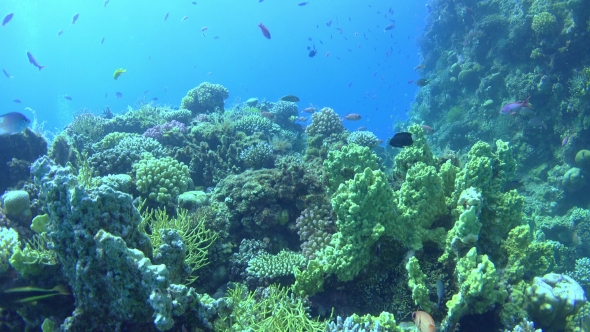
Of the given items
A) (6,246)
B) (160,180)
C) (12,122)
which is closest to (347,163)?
(160,180)

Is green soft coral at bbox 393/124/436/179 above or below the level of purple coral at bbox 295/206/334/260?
above

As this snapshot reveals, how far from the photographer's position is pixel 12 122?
6578mm

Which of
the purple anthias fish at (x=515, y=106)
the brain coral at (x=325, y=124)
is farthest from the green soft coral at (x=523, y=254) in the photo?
the purple anthias fish at (x=515, y=106)

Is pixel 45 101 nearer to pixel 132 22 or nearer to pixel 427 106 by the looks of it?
pixel 132 22

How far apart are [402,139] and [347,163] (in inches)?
38.0

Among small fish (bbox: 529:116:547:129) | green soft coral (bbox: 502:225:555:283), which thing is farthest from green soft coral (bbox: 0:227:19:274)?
small fish (bbox: 529:116:547:129)

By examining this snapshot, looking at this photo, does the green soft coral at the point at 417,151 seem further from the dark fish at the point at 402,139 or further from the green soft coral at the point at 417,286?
the green soft coral at the point at 417,286

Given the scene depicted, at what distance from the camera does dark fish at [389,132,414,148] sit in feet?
16.2

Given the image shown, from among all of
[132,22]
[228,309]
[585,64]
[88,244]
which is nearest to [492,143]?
[585,64]

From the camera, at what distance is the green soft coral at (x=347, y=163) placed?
5082 mm

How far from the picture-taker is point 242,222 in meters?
5.64

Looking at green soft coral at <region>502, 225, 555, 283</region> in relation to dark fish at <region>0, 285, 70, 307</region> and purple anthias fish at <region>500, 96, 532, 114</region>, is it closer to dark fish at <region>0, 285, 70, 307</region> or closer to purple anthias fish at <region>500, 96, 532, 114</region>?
dark fish at <region>0, 285, 70, 307</region>

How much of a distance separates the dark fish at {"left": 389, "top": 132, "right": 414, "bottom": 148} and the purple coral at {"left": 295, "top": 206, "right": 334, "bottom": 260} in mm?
1604

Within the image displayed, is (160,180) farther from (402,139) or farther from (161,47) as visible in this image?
(161,47)
